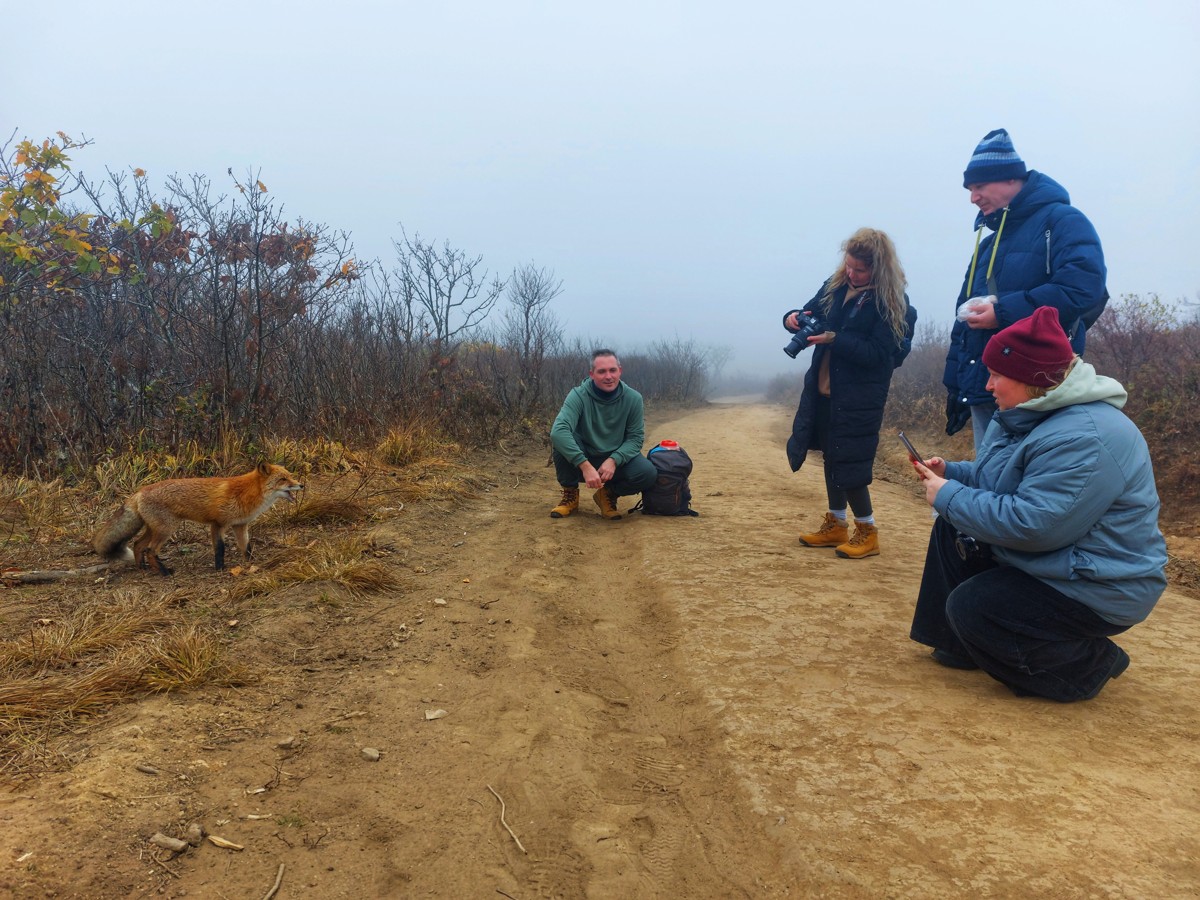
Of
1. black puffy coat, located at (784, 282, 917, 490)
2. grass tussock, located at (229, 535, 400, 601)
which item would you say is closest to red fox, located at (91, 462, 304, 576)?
grass tussock, located at (229, 535, 400, 601)

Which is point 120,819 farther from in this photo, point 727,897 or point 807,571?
point 807,571

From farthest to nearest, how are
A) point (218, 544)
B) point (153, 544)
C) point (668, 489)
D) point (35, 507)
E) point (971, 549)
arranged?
point (668, 489) < point (35, 507) < point (218, 544) < point (153, 544) < point (971, 549)

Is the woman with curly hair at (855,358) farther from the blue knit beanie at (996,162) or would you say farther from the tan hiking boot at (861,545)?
the blue knit beanie at (996,162)

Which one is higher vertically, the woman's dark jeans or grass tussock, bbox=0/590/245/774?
the woman's dark jeans

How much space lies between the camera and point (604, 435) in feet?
19.7

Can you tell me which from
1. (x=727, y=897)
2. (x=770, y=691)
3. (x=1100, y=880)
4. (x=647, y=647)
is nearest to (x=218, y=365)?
(x=647, y=647)

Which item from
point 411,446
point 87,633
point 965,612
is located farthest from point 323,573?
point 411,446

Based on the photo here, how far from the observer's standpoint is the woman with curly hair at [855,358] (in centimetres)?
432

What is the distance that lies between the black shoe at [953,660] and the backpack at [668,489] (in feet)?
10.4

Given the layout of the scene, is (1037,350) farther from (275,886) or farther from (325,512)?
(325,512)

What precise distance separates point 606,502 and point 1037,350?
395cm

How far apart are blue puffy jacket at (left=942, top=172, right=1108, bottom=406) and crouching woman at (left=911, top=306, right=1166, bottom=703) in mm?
869

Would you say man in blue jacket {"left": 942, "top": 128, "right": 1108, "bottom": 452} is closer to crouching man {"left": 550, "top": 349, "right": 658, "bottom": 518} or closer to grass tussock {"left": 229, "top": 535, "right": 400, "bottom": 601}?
crouching man {"left": 550, "top": 349, "right": 658, "bottom": 518}

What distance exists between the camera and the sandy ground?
5.78 feet
